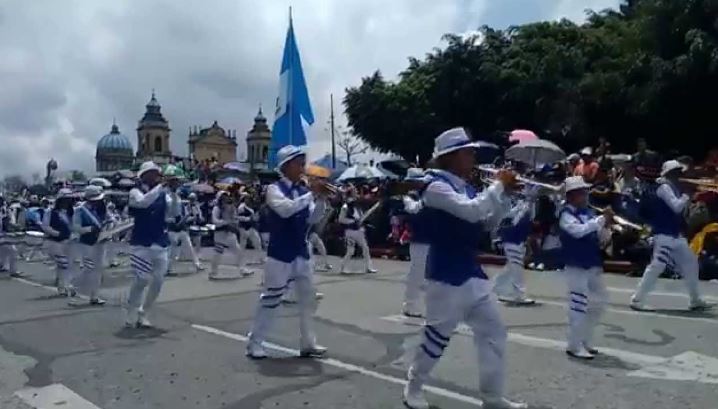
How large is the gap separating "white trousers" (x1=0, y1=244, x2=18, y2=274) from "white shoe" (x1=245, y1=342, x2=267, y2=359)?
1357 cm

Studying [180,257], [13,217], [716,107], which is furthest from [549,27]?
[13,217]

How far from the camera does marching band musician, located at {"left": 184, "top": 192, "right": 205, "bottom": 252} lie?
21062 mm

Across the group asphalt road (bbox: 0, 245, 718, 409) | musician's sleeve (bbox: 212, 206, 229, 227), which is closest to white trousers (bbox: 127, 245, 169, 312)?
asphalt road (bbox: 0, 245, 718, 409)

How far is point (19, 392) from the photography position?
7.28m

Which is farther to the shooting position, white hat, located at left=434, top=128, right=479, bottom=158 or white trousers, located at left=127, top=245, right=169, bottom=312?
white trousers, located at left=127, top=245, right=169, bottom=312

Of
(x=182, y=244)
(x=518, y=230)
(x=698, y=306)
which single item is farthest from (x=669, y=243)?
(x=182, y=244)

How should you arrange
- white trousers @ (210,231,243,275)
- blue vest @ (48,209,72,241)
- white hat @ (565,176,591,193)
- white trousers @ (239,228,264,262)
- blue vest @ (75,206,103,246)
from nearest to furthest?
1. white hat @ (565,176,591,193)
2. blue vest @ (75,206,103,246)
3. blue vest @ (48,209,72,241)
4. white trousers @ (210,231,243,275)
5. white trousers @ (239,228,264,262)

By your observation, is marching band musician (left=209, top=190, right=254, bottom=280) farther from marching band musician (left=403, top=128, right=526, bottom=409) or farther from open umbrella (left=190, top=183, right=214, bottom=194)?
marching band musician (left=403, top=128, right=526, bottom=409)

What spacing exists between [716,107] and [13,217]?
18854 mm

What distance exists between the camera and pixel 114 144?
9406cm

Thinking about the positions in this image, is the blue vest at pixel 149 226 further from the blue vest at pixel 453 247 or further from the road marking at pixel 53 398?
the blue vest at pixel 453 247

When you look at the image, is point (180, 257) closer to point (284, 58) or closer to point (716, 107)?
point (284, 58)

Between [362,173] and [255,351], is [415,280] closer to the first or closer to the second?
[255,351]

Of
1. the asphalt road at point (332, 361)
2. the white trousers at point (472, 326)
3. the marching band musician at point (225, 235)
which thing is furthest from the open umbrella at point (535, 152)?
the white trousers at point (472, 326)
